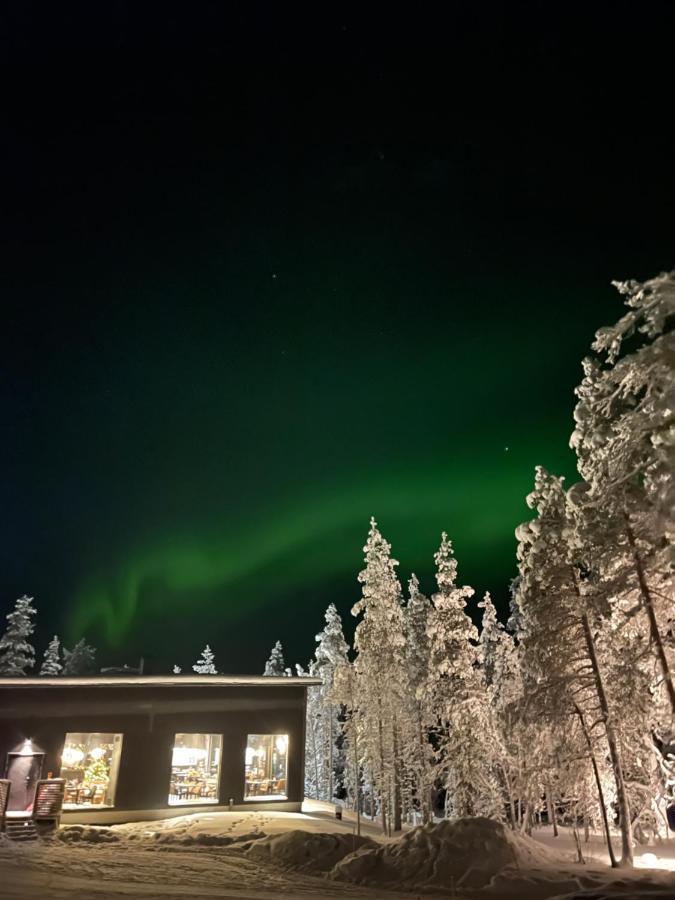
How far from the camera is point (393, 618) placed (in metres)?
32.5

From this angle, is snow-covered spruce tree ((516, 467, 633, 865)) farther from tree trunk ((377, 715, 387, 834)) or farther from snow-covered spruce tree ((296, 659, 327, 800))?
snow-covered spruce tree ((296, 659, 327, 800))

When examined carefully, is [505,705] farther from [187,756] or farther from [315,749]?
[315,749]

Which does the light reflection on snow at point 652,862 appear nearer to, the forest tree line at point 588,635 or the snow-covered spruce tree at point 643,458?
the forest tree line at point 588,635

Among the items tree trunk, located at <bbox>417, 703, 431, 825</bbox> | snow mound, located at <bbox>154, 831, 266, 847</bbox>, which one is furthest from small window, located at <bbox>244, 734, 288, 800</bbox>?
tree trunk, located at <bbox>417, 703, 431, 825</bbox>

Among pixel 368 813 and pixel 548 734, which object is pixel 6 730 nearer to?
pixel 548 734

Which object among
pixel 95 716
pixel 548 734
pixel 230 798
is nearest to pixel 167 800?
pixel 230 798

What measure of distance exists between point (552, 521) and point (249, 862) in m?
13.4

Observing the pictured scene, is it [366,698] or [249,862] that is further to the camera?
[366,698]

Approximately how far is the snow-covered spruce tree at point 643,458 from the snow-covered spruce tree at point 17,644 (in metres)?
43.5

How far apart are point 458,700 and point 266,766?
9.14 m

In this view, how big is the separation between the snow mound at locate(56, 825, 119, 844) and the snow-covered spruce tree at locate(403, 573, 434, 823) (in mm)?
14248

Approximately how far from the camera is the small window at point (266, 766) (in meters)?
27.1

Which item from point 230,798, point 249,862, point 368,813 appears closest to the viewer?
point 249,862

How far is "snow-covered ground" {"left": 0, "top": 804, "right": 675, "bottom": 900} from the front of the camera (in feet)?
41.2
